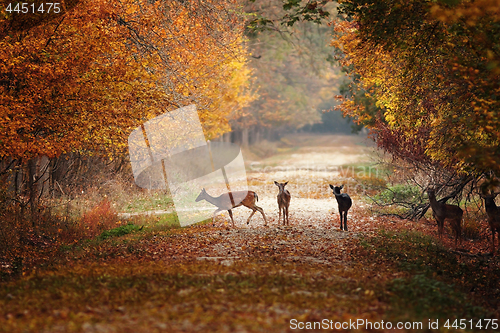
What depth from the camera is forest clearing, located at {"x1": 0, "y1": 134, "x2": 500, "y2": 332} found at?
19.7 ft

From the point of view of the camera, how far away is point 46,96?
487 inches

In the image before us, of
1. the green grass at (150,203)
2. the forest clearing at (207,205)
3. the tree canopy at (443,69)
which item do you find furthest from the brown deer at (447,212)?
the green grass at (150,203)

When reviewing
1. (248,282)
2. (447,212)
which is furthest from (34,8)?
(447,212)

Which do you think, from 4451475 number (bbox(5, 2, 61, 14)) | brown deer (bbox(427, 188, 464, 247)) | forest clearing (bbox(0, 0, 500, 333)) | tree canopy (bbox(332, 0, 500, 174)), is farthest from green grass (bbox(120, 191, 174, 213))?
brown deer (bbox(427, 188, 464, 247))

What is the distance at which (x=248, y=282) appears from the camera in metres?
7.84

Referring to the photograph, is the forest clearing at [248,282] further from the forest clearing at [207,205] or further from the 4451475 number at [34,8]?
the 4451475 number at [34,8]

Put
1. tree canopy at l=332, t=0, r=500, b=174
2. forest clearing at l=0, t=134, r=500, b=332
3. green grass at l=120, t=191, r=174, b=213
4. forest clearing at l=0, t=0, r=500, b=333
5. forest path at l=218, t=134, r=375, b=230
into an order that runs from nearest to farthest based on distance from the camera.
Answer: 1. forest clearing at l=0, t=134, r=500, b=332
2. forest clearing at l=0, t=0, r=500, b=333
3. tree canopy at l=332, t=0, r=500, b=174
4. forest path at l=218, t=134, r=375, b=230
5. green grass at l=120, t=191, r=174, b=213

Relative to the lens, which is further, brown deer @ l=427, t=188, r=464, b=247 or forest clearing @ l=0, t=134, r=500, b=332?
brown deer @ l=427, t=188, r=464, b=247

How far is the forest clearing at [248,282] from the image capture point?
236 inches

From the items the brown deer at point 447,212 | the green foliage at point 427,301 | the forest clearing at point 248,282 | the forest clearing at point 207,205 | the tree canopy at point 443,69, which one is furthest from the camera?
the brown deer at point 447,212

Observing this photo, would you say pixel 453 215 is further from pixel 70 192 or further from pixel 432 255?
pixel 70 192

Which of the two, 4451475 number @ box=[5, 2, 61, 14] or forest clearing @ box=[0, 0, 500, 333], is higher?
4451475 number @ box=[5, 2, 61, 14]

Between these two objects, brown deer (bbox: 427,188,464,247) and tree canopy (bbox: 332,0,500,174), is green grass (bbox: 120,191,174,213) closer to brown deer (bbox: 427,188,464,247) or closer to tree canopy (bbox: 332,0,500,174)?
tree canopy (bbox: 332,0,500,174)

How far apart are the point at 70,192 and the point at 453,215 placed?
14.9 meters
